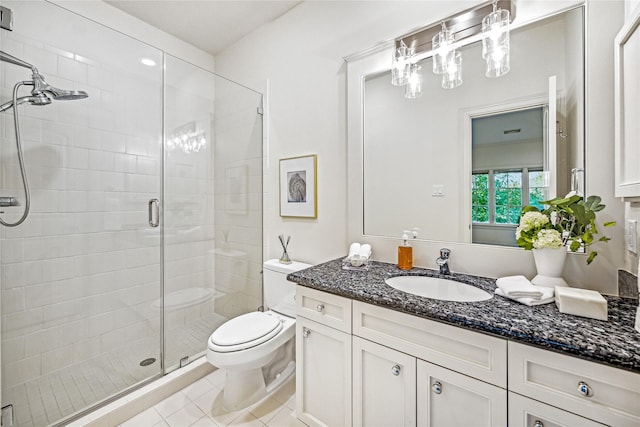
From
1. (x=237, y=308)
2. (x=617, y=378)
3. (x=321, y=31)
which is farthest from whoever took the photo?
(x=237, y=308)

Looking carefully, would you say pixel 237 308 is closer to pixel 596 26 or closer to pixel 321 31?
pixel 321 31

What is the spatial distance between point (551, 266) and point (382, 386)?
2.71 ft

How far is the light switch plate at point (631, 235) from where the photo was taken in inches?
38.4

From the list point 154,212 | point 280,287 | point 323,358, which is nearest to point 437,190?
point 323,358

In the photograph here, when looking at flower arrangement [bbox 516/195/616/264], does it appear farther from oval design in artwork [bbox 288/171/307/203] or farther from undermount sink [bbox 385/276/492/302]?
oval design in artwork [bbox 288/171/307/203]

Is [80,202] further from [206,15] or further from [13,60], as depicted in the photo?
[206,15]

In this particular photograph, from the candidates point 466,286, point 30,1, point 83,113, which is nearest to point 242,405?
point 466,286

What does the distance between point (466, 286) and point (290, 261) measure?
1.16 meters

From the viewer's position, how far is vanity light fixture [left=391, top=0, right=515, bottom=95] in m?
1.27

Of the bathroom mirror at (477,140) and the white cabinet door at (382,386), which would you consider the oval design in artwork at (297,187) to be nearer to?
the bathroom mirror at (477,140)

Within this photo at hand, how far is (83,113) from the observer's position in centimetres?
176

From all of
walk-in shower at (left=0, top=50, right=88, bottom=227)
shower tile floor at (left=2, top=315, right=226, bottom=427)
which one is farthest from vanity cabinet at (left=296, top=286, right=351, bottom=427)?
walk-in shower at (left=0, top=50, right=88, bottom=227)

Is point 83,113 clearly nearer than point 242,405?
No

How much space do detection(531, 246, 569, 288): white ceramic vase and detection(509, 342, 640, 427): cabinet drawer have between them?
0.40 m
